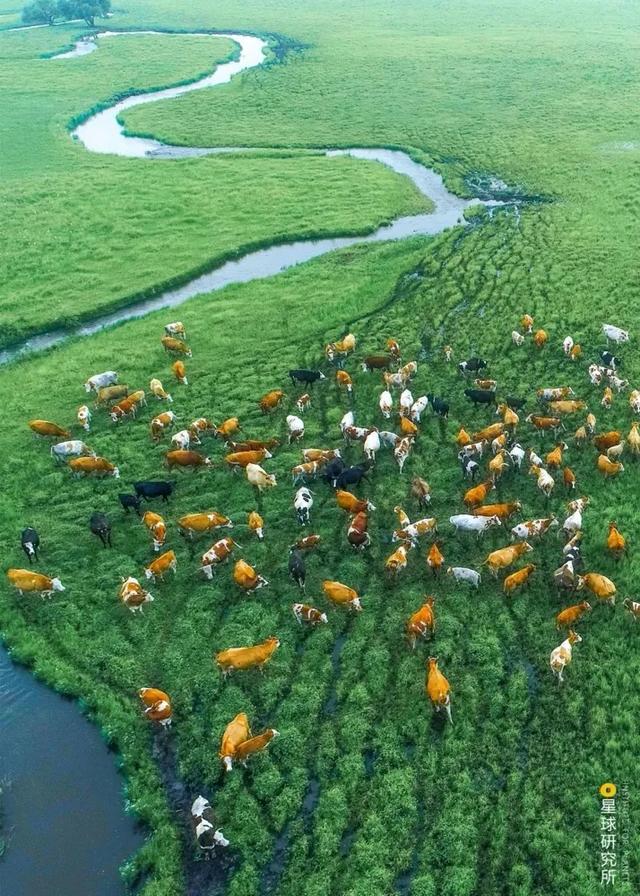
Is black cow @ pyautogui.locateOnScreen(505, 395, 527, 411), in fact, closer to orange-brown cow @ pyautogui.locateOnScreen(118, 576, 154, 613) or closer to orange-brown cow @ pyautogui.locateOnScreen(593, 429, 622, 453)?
orange-brown cow @ pyautogui.locateOnScreen(593, 429, 622, 453)

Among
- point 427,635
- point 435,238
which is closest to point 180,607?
point 427,635

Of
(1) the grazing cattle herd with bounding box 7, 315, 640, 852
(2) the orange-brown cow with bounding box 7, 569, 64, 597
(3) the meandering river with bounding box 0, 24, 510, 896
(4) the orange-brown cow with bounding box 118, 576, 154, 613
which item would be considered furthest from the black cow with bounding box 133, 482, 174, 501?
(3) the meandering river with bounding box 0, 24, 510, 896

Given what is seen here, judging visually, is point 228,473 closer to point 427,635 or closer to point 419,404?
point 419,404

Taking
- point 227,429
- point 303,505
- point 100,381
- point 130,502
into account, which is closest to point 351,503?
point 303,505

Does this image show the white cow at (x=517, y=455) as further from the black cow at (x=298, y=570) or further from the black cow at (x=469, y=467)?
the black cow at (x=298, y=570)

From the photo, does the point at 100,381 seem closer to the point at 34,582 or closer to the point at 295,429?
the point at 295,429
